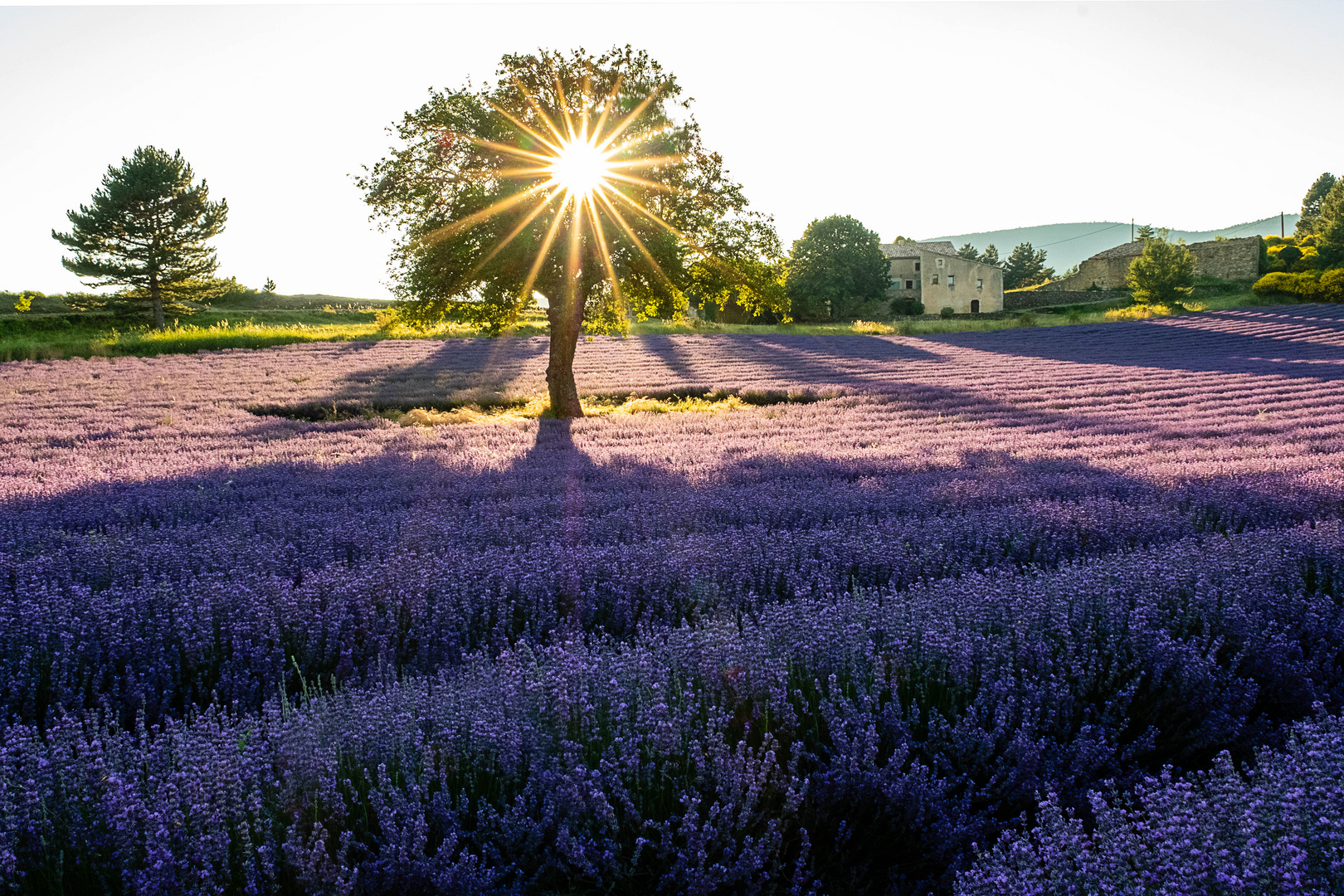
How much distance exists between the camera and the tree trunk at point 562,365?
43.8ft

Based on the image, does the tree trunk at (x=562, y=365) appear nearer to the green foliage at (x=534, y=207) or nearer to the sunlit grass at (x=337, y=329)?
the green foliage at (x=534, y=207)

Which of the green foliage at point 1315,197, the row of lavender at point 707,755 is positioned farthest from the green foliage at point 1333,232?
the row of lavender at point 707,755

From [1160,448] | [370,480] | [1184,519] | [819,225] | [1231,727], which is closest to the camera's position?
[1231,727]

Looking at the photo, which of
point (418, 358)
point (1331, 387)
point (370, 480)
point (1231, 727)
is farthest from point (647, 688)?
point (418, 358)

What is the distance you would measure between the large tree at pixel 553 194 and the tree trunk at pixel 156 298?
32607 mm

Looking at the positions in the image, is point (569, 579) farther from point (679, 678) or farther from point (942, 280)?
point (942, 280)

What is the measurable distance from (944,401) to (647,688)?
38.6 ft

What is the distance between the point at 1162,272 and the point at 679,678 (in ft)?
181

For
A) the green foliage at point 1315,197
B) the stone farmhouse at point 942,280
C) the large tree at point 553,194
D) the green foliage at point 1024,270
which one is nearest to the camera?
the large tree at point 553,194

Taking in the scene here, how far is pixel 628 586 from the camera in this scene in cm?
361

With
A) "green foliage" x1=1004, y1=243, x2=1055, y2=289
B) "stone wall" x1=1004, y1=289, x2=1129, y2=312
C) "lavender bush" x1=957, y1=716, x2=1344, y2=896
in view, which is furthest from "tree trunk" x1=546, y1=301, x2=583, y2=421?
"green foliage" x1=1004, y1=243, x2=1055, y2=289

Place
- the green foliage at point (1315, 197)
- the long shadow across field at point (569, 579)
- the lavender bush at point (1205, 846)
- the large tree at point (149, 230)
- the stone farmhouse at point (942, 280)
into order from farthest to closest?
the green foliage at point (1315, 197) < the stone farmhouse at point (942, 280) < the large tree at point (149, 230) < the long shadow across field at point (569, 579) < the lavender bush at point (1205, 846)

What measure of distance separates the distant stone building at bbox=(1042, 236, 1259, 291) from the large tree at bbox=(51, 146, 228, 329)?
189ft

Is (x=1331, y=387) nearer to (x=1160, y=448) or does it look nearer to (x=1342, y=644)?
(x=1160, y=448)
